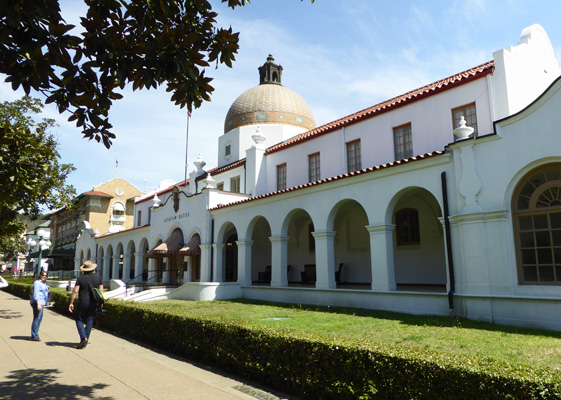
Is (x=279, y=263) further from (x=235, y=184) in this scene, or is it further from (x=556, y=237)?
(x=556, y=237)

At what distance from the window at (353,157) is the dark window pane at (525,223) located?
27.8ft

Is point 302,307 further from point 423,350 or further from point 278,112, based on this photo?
point 278,112

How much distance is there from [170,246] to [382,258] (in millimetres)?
14249

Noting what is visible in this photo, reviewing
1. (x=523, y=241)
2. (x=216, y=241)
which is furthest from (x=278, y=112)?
(x=523, y=241)

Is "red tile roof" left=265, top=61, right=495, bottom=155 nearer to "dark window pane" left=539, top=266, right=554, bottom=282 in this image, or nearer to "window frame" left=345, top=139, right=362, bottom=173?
"window frame" left=345, top=139, right=362, bottom=173

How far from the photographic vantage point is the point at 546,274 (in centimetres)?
1040

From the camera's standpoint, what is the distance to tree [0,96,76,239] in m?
11.1

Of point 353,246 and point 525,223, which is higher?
point 525,223

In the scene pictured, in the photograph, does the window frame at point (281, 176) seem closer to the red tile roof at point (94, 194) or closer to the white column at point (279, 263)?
the white column at point (279, 263)

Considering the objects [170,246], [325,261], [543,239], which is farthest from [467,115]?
[170,246]

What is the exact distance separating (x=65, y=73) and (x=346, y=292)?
1181cm

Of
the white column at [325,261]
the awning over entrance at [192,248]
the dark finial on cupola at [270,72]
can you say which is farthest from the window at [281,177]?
the dark finial on cupola at [270,72]

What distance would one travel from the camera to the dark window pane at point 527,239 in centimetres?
1069

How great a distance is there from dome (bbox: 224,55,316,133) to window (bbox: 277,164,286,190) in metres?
6.20
